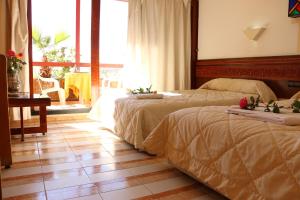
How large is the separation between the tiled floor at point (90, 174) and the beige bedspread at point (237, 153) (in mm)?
189

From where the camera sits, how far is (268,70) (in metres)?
3.40

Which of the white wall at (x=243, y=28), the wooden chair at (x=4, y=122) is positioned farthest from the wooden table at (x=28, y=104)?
the white wall at (x=243, y=28)

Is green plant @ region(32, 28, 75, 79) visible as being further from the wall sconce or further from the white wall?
the wall sconce

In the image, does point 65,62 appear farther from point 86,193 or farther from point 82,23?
point 86,193

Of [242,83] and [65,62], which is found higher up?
[65,62]

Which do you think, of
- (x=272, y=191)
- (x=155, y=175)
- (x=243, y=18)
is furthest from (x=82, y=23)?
(x=272, y=191)

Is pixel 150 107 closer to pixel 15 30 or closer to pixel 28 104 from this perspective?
pixel 28 104

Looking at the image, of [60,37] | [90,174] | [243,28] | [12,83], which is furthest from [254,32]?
[60,37]

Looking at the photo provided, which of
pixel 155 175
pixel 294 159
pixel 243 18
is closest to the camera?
pixel 294 159

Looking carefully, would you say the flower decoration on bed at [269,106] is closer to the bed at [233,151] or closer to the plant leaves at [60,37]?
the bed at [233,151]

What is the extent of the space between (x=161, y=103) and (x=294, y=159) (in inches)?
63.1

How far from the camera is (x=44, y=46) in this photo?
5672 mm

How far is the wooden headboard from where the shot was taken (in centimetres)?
Answer: 313

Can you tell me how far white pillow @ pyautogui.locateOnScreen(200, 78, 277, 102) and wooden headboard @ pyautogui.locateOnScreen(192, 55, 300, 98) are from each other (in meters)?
0.17
